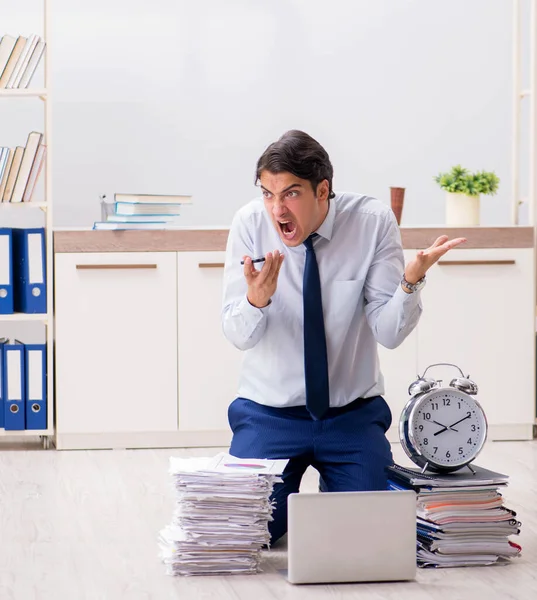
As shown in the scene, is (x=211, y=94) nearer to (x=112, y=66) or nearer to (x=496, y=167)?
(x=112, y=66)

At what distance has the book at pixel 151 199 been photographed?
4020 millimetres

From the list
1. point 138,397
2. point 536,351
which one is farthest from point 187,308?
point 536,351

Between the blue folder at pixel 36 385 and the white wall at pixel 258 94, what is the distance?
72 cm

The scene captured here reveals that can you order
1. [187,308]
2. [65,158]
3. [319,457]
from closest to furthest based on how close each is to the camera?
[319,457] < [187,308] < [65,158]

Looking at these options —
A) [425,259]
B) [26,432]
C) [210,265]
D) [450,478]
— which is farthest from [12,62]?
[450,478]

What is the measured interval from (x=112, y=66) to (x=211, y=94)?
424mm

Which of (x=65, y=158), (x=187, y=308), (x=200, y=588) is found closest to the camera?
(x=200, y=588)

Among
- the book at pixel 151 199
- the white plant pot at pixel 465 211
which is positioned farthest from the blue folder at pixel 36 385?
the white plant pot at pixel 465 211

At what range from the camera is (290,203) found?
271 cm

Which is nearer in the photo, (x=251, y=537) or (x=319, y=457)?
(x=251, y=537)

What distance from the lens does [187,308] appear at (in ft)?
13.4

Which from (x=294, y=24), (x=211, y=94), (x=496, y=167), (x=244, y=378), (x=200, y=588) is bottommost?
(x=200, y=588)

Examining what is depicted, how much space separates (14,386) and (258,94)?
1.60 meters

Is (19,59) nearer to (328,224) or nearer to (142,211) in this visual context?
(142,211)
